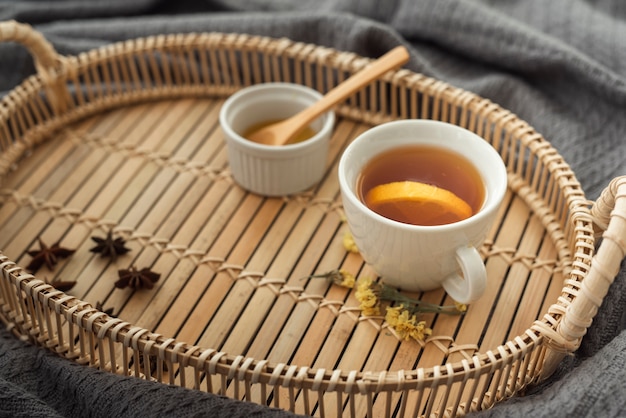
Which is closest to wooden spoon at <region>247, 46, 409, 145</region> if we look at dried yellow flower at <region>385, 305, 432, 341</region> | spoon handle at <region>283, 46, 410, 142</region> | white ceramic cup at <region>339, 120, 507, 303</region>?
spoon handle at <region>283, 46, 410, 142</region>

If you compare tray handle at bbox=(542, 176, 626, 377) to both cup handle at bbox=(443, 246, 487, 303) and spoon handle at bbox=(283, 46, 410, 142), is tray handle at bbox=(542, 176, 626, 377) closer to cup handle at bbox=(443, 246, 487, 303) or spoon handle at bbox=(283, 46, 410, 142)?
cup handle at bbox=(443, 246, 487, 303)

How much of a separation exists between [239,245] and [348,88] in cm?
23

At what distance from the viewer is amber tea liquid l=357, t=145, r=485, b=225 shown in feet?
2.65

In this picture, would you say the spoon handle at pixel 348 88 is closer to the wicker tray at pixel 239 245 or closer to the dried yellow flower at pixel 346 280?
the wicker tray at pixel 239 245

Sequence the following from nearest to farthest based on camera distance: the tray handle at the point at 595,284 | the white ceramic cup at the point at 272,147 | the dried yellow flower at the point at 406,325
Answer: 1. the tray handle at the point at 595,284
2. the dried yellow flower at the point at 406,325
3. the white ceramic cup at the point at 272,147

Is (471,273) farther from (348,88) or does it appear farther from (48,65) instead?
(48,65)

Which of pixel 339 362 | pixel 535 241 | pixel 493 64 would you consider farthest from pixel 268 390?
pixel 493 64

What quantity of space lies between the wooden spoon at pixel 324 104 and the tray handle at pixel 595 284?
1.06ft

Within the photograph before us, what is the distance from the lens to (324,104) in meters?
0.92

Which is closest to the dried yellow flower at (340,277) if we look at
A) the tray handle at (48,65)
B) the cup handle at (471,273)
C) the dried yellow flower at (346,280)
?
the dried yellow flower at (346,280)

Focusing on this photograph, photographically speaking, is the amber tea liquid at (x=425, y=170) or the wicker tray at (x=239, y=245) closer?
the wicker tray at (x=239, y=245)

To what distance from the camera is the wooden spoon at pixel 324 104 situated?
0.92 m

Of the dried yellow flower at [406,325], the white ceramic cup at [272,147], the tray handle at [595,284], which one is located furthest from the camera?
the white ceramic cup at [272,147]

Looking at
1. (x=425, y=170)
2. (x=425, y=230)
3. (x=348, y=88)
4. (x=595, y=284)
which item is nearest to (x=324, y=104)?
(x=348, y=88)
